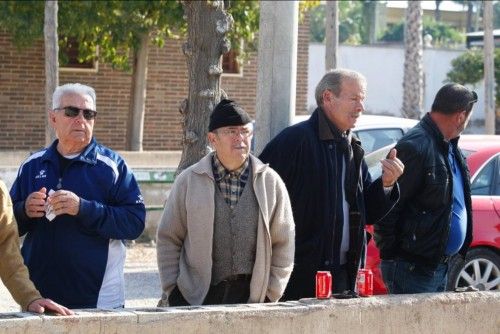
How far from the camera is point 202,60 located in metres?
10.1

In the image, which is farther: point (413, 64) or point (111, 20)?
point (413, 64)

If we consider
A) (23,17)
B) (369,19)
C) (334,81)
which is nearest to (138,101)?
(23,17)

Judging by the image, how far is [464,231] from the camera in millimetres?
6855

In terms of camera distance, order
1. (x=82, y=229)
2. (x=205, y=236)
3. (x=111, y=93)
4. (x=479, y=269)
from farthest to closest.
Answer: (x=111, y=93), (x=479, y=269), (x=82, y=229), (x=205, y=236)

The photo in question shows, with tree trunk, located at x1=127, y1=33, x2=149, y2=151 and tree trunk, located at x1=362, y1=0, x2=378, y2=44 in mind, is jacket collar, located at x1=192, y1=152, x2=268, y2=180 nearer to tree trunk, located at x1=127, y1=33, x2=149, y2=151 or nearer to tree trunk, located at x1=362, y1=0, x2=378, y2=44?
tree trunk, located at x1=127, y1=33, x2=149, y2=151

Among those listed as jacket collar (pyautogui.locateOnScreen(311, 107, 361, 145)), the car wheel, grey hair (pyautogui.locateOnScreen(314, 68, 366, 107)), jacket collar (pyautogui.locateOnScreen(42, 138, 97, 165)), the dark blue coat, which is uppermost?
grey hair (pyautogui.locateOnScreen(314, 68, 366, 107))

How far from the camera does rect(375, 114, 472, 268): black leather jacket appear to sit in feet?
21.7

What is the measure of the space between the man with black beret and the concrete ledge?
0.17 m

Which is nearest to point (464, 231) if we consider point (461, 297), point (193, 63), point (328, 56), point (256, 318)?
point (461, 297)

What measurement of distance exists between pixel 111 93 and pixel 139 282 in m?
14.3

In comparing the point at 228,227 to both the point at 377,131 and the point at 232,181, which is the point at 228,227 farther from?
the point at 377,131

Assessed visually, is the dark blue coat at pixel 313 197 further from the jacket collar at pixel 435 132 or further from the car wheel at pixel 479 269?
the car wheel at pixel 479 269

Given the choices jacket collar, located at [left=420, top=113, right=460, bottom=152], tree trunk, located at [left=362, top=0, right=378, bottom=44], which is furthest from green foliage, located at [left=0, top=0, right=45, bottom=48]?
tree trunk, located at [left=362, top=0, right=378, bottom=44]

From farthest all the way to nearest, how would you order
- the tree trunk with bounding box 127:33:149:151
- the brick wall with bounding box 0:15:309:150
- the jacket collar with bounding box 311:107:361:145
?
the brick wall with bounding box 0:15:309:150 → the tree trunk with bounding box 127:33:149:151 → the jacket collar with bounding box 311:107:361:145
